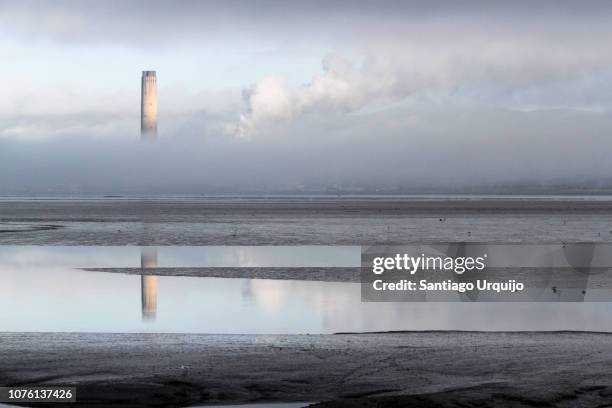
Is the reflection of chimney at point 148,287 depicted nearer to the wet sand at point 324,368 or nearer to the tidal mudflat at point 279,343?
the tidal mudflat at point 279,343

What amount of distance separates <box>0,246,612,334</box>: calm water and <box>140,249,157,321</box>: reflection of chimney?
30 millimetres

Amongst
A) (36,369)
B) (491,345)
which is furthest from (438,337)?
(36,369)

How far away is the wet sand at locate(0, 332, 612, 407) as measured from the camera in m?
13.2

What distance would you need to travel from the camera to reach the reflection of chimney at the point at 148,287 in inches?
918

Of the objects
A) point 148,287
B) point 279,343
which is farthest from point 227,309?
point 148,287

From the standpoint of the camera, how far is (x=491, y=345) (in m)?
18.0

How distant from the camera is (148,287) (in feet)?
97.3

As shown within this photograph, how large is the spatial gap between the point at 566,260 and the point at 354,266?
34.6ft

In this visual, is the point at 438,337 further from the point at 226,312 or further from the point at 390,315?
the point at 226,312

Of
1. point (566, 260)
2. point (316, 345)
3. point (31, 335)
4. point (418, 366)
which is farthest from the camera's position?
point (566, 260)

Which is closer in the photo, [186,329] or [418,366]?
[418,366]

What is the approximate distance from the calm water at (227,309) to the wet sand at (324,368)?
→ 4.54 ft

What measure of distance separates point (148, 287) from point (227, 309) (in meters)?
6.58

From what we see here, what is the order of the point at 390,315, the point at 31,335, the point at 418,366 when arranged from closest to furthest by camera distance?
the point at 418,366, the point at 31,335, the point at 390,315
